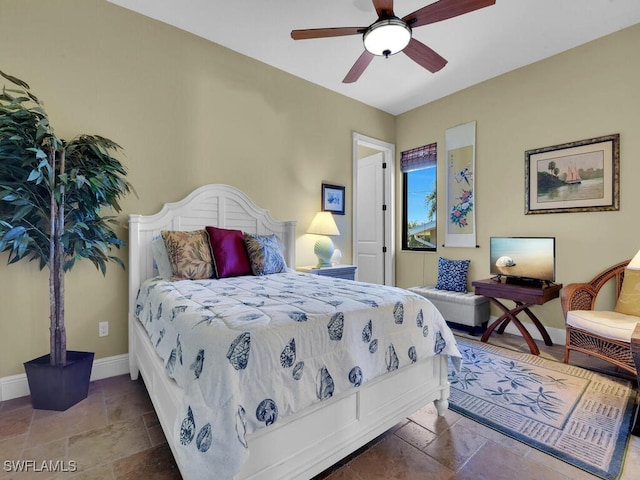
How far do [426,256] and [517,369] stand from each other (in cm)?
206

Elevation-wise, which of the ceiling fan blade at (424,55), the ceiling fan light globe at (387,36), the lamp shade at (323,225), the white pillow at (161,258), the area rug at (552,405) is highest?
the ceiling fan blade at (424,55)

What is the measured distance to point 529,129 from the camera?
3459 millimetres

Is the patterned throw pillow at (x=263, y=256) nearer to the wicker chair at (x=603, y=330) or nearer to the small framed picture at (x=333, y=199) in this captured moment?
the small framed picture at (x=333, y=199)

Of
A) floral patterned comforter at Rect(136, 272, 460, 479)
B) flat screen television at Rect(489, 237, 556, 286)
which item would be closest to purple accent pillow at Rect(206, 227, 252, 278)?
floral patterned comforter at Rect(136, 272, 460, 479)

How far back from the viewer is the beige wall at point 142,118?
7.50ft

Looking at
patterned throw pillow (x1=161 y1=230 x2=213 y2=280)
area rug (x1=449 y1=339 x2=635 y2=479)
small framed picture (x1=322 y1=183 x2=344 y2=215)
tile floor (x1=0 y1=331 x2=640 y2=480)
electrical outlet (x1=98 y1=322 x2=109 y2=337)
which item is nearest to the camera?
tile floor (x1=0 y1=331 x2=640 y2=480)

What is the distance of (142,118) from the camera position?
2730mm

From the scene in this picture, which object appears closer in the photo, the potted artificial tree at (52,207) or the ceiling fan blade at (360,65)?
the potted artificial tree at (52,207)

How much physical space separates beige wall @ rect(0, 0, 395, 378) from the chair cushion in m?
2.67

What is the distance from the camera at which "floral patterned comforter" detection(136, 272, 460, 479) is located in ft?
3.49

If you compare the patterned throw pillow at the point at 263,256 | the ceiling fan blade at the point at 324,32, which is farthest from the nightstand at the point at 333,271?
the ceiling fan blade at the point at 324,32

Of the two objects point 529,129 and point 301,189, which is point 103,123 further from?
point 529,129

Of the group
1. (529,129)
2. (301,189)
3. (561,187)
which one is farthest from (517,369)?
(301,189)

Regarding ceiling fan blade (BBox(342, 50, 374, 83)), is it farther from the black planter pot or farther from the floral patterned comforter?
the black planter pot
